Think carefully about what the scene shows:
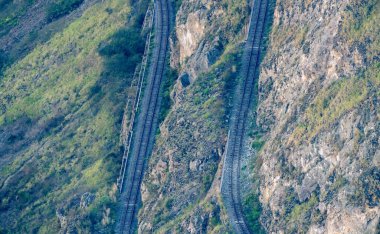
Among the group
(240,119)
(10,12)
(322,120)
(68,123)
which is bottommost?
(68,123)

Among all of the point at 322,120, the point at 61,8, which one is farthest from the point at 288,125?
the point at 61,8

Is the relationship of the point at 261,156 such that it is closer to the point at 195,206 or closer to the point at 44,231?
the point at 195,206

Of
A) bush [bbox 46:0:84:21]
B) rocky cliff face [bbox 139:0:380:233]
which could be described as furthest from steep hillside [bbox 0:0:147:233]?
rocky cliff face [bbox 139:0:380:233]

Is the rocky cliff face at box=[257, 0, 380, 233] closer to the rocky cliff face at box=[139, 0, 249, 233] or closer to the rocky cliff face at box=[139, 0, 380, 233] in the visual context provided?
the rocky cliff face at box=[139, 0, 380, 233]

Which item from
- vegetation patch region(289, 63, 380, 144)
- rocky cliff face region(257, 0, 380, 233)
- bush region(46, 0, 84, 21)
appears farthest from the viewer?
bush region(46, 0, 84, 21)

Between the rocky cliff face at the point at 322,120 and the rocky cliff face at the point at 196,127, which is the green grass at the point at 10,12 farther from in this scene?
the rocky cliff face at the point at 322,120

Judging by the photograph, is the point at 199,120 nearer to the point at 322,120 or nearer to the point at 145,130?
the point at 145,130

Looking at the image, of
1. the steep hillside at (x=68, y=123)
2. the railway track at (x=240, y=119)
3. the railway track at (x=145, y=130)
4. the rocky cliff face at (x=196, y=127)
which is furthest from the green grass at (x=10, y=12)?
the railway track at (x=240, y=119)
